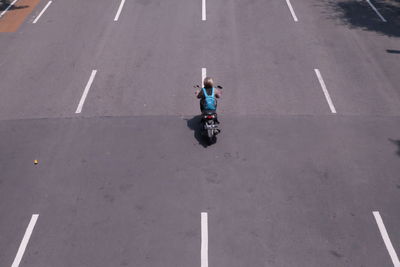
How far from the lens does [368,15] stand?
19875 mm

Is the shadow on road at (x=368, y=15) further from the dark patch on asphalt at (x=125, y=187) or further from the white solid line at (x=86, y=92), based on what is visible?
the dark patch on asphalt at (x=125, y=187)

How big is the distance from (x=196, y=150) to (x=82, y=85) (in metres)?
5.44

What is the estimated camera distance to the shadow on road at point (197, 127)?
12.3m

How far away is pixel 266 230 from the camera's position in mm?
9391

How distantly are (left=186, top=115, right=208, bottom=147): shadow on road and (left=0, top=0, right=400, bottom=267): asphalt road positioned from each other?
103 millimetres

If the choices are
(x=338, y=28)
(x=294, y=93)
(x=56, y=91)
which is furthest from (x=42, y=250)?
(x=338, y=28)

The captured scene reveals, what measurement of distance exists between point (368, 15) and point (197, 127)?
1200 centimetres

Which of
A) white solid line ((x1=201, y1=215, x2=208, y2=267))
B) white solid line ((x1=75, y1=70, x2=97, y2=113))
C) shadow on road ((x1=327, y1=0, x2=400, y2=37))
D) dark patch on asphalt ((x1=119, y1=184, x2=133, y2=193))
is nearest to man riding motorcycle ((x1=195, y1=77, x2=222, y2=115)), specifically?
dark patch on asphalt ((x1=119, y1=184, x2=133, y2=193))

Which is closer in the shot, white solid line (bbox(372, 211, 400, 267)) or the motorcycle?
white solid line (bbox(372, 211, 400, 267))

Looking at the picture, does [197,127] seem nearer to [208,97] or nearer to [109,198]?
[208,97]

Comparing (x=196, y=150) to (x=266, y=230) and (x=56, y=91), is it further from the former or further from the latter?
(x=56, y=91)

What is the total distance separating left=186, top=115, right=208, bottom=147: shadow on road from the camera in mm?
12279

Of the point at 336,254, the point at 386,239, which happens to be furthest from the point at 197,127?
the point at 386,239

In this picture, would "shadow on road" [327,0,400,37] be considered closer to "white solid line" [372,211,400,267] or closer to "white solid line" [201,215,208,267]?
"white solid line" [372,211,400,267]
